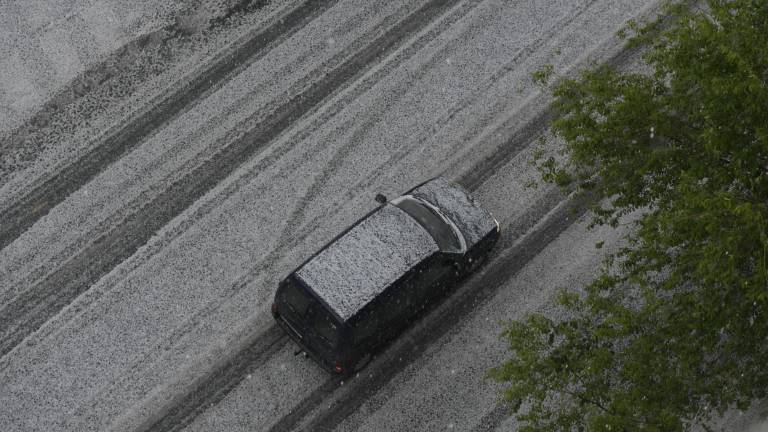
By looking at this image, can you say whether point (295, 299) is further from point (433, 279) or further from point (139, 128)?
point (139, 128)

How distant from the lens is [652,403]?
8.99 meters

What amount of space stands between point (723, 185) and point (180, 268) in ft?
25.7

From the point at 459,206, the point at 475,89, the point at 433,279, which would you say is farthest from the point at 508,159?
the point at 433,279

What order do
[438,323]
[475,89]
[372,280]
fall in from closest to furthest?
[372,280] < [438,323] < [475,89]

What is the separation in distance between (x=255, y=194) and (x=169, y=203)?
4.51 feet

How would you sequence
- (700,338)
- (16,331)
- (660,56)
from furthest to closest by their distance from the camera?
(16,331) < (660,56) < (700,338)

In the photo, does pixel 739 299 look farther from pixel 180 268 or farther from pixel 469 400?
pixel 180 268

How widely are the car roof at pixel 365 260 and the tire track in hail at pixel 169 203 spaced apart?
2839mm

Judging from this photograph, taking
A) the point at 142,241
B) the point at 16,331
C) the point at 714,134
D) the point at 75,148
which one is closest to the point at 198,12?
the point at 75,148

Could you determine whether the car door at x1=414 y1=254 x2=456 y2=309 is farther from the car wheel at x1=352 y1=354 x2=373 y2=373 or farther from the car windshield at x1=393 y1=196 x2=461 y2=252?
the car wheel at x1=352 y1=354 x2=373 y2=373

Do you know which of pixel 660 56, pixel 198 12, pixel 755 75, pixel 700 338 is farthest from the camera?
pixel 198 12

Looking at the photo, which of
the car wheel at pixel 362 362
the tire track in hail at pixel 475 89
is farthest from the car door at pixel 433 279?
the tire track in hail at pixel 475 89

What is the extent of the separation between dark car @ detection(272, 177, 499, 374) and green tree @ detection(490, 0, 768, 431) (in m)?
2.29

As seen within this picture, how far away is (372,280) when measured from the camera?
11656 mm
